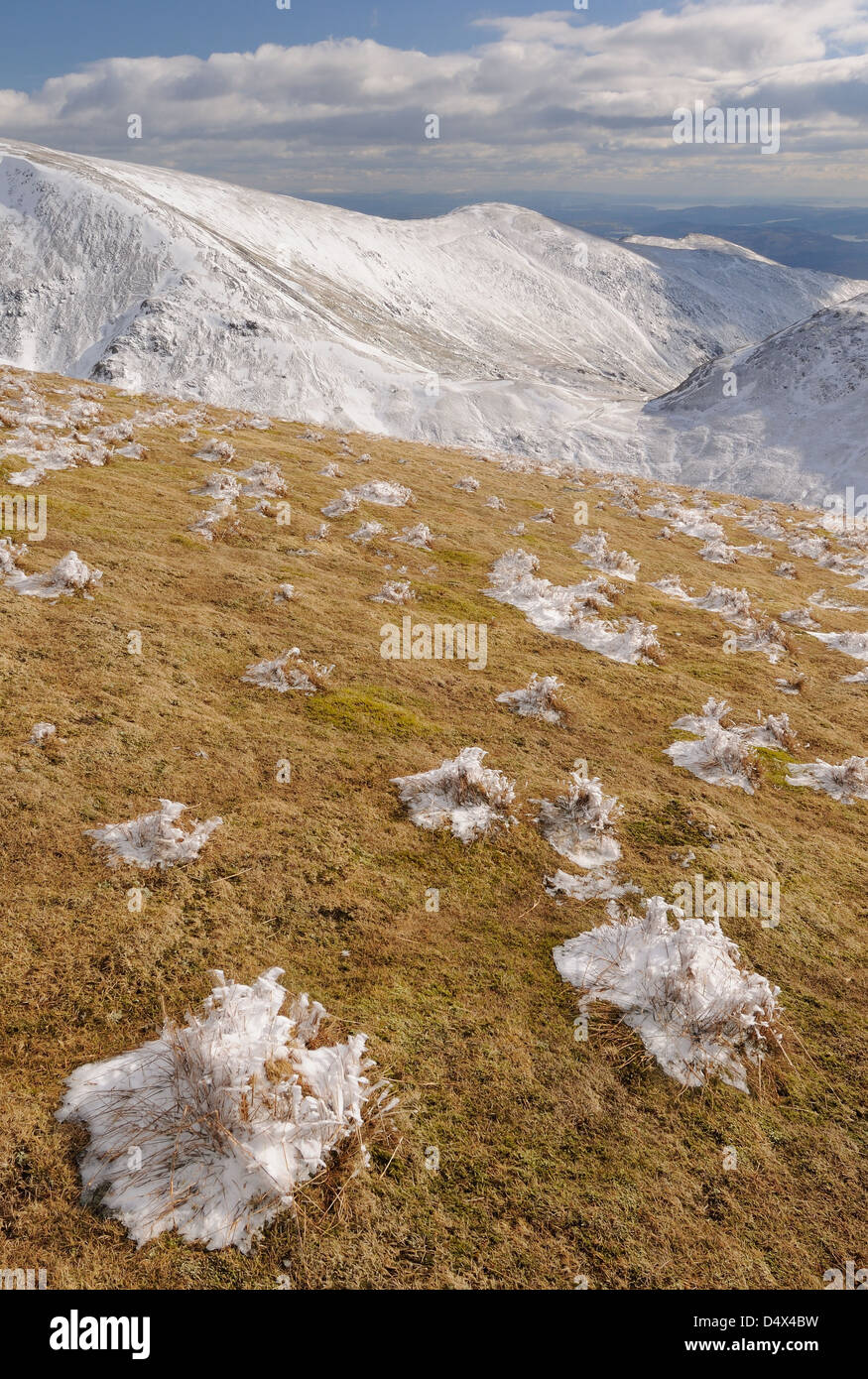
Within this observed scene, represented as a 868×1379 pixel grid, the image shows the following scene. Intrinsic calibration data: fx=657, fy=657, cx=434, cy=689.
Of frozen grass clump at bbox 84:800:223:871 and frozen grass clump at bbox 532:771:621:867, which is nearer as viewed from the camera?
frozen grass clump at bbox 84:800:223:871

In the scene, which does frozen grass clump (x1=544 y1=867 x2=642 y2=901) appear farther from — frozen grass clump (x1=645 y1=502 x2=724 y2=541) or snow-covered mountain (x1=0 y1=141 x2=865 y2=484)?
snow-covered mountain (x1=0 y1=141 x2=865 y2=484)

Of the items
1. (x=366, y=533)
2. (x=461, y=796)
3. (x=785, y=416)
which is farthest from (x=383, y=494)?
(x=785, y=416)

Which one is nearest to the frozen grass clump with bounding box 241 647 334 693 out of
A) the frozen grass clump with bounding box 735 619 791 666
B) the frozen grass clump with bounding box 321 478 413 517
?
the frozen grass clump with bounding box 735 619 791 666

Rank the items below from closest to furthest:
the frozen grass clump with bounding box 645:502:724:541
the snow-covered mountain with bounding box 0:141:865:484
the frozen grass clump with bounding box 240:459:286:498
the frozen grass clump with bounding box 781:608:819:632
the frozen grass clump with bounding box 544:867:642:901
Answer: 1. the frozen grass clump with bounding box 544:867:642:901
2. the frozen grass clump with bounding box 781:608:819:632
3. the frozen grass clump with bounding box 240:459:286:498
4. the frozen grass clump with bounding box 645:502:724:541
5. the snow-covered mountain with bounding box 0:141:865:484

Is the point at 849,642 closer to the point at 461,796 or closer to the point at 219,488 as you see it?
the point at 461,796
